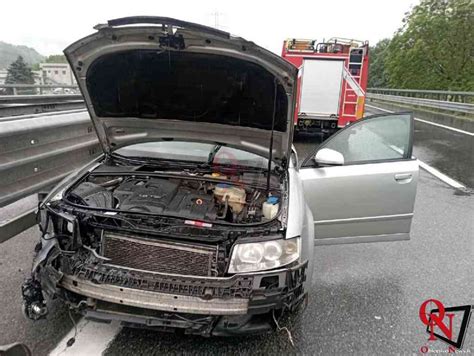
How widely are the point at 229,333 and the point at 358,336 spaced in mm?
1054

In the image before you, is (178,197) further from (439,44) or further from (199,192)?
(439,44)

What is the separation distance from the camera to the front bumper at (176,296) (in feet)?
6.40

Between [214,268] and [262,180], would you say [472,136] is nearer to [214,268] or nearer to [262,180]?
[262,180]

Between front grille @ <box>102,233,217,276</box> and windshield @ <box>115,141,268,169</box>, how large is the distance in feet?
3.83

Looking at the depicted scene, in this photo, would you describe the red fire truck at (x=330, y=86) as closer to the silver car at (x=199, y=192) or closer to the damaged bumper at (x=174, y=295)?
the silver car at (x=199, y=192)

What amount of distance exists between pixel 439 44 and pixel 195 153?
33.4m

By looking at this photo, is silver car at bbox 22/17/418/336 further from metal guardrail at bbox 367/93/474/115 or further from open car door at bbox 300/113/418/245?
metal guardrail at bbox 367/93/474/115

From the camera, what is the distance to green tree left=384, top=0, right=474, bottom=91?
90.4 feet

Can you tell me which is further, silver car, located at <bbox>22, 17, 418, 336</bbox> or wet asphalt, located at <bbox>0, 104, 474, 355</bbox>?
wet asphalt, located at <bbox>0, 104, 474, 355</bbox>

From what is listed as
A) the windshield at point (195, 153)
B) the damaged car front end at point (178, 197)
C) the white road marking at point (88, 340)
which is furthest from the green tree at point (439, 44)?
the white road marking at point (88, 340)

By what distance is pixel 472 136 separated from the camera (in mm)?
11109

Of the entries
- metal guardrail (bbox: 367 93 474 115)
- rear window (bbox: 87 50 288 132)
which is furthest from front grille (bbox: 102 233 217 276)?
metal guardrail (bbox: 367 93 474 115)

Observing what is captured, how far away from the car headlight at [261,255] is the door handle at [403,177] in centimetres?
168

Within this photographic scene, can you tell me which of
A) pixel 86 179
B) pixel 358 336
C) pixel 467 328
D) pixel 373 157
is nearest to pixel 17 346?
pixel 86 179
